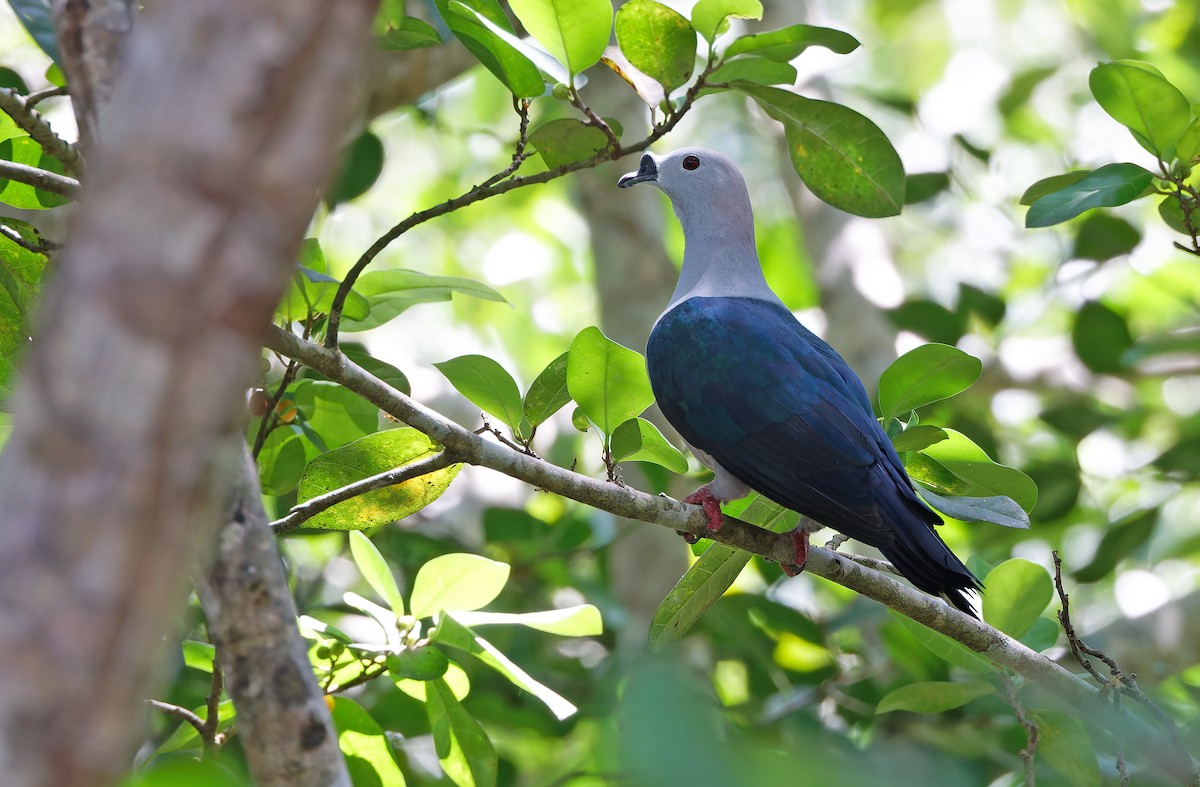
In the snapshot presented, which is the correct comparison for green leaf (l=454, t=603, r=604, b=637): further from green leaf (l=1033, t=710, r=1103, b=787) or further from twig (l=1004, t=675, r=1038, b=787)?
green leaf (l=1033, t=710, r=1103, b=787)

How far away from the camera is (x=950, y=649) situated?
8.72 ft

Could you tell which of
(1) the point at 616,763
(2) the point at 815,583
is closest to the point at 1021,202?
(1) the point at 616,763

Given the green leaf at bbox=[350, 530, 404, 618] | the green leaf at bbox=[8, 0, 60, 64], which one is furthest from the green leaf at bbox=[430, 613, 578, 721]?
the green leaf at bbox=[8, 0, 60, 64]

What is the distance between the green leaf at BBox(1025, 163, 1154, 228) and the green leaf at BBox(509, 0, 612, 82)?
1.06 meters

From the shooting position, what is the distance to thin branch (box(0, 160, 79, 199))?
1916mm

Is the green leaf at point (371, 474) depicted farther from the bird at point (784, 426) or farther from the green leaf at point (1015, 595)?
the green leaf at point (1015, 595)

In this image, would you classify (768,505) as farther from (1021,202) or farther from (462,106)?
(462,106)

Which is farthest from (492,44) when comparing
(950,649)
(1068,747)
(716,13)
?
(1068,747)

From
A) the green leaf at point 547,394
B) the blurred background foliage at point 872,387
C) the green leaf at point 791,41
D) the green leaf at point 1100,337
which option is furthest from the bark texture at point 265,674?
the green leaf at point 1100,337

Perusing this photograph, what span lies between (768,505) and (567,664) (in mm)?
1415

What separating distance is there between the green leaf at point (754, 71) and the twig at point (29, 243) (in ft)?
4.69

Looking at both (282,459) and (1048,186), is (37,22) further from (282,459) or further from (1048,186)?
(1048,186)

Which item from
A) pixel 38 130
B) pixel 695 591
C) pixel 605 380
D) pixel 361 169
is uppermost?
pixel 38 130

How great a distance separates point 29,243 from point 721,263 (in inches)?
78.3
